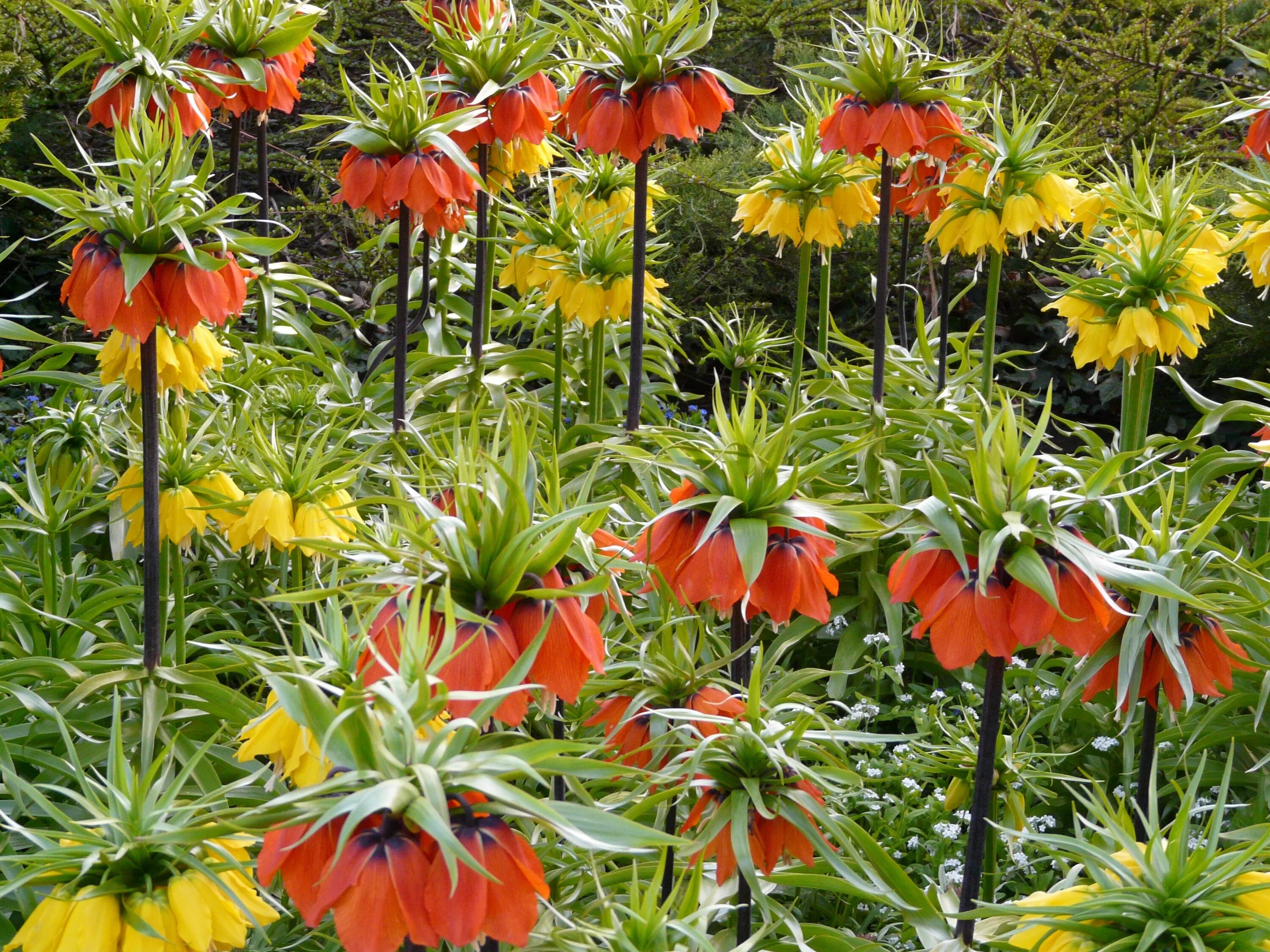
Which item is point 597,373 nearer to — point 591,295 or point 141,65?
point 591,295

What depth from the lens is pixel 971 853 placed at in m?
1.47

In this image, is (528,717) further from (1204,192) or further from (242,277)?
(1204,192)

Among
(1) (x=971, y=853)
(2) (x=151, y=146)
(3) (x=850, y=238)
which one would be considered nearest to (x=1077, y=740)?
(1) (x=971, y=853)

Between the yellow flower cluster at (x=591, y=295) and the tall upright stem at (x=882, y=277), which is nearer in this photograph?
the tall upright stem at (x=882, y=277)

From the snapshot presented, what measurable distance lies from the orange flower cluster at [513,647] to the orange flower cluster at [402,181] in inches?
54.0

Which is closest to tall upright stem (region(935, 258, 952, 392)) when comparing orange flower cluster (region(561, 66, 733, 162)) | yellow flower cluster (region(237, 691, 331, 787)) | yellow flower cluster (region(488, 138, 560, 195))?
orange flower cluster (region(561, 66, 733, 162))

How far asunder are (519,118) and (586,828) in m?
2.20

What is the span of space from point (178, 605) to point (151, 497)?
307mm

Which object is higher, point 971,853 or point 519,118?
point 519,118

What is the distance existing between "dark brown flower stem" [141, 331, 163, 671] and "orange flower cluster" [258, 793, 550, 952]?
1259 mm

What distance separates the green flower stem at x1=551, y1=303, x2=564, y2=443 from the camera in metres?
3.05

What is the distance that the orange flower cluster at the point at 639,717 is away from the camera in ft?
4.78

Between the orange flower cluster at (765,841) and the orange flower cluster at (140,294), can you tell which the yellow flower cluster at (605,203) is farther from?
the orange flower cluster at (765,841)

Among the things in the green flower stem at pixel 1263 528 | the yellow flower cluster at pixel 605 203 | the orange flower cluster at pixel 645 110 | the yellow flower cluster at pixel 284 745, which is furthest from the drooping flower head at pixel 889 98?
the yellow flower cluster at pixel 284 745
